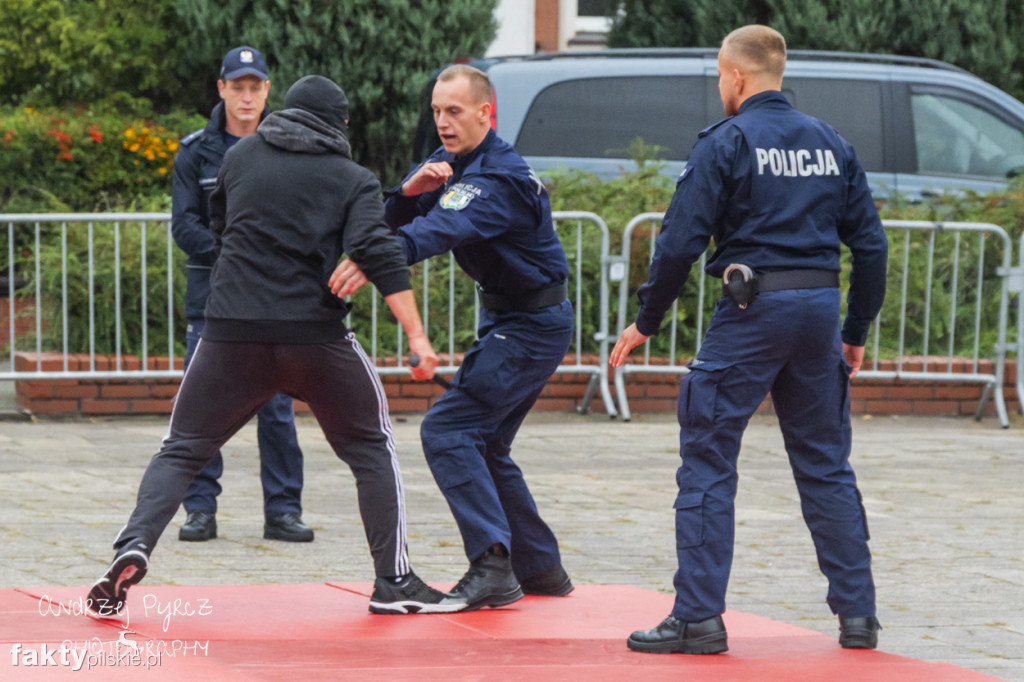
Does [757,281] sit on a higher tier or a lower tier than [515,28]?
lower

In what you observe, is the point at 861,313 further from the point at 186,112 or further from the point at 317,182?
the point at 186,112

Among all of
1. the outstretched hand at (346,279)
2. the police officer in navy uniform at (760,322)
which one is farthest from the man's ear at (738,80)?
the outstretched hand at (346,279)

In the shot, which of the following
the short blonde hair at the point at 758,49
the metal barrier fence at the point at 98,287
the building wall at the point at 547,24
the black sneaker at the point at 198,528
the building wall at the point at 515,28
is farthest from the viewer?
the building wall at the point at 547,24

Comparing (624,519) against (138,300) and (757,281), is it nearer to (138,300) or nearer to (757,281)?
(757,281)

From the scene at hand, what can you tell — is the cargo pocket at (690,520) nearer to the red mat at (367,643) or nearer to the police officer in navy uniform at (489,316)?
the red mat at (367,643)

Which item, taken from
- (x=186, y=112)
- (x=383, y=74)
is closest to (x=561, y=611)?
(x=383, y=74)

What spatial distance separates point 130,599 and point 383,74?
9.50 metres

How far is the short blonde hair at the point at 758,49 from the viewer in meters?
4.45

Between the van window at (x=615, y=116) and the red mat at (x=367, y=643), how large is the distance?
20.9 ft

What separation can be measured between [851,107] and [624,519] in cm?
573

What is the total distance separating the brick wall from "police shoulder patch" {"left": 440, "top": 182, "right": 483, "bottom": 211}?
16.3ft

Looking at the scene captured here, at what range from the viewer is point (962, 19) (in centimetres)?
1480

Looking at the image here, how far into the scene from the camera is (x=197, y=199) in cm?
622

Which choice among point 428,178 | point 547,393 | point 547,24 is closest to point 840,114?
point 547,393
